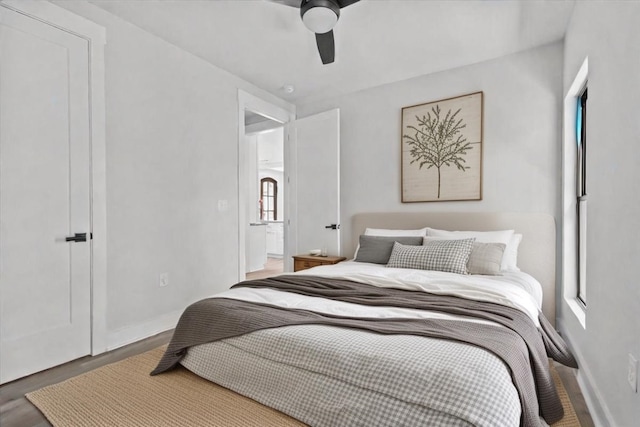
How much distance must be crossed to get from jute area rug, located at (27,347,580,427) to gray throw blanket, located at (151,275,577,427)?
0.16 m

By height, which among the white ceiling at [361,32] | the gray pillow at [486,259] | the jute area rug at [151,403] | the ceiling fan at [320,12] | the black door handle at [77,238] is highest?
the white ceiling at [361,32]

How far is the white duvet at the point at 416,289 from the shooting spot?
1.81 m

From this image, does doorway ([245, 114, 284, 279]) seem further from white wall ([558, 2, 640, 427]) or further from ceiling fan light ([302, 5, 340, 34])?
white wall ([558, 2, 640, 427])

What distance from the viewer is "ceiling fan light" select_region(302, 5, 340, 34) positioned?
81.3 inches

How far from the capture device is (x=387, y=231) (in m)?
3.63

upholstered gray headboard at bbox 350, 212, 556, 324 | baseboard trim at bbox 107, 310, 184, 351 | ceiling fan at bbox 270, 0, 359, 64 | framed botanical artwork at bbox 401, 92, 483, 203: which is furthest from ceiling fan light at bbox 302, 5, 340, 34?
baseboard trim at bbox 107, 310, 184, 351

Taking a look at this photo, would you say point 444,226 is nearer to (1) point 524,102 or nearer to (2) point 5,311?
(1) point 524,102

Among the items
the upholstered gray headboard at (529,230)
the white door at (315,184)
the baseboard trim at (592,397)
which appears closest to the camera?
the baseboard trim at (592,397)

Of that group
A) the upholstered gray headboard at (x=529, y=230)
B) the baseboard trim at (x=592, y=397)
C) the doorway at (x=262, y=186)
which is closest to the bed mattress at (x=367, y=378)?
the baseboard trim at (x=592, y=397)

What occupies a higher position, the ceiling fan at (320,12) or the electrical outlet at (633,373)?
the ceiling fan at (320,12)

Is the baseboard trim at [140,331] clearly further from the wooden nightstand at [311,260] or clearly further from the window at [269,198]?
the window at [269,198]

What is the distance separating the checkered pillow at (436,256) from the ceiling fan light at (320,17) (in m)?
1.79

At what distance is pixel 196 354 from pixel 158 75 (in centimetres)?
238

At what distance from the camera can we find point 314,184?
4.20 m
